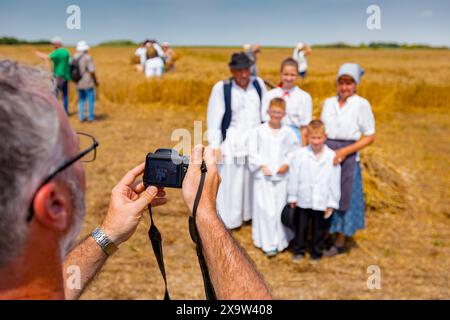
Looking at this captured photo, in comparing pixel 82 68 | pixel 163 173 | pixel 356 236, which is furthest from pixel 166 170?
pixel 82 68

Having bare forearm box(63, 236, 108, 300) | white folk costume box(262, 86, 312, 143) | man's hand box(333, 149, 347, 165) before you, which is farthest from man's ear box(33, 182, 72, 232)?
white folk costume box(262, 86, 312, 143)

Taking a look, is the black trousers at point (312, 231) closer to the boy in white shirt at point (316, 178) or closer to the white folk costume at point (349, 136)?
the boy in white shirt at point (316, 178)

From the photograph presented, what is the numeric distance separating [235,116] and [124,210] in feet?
10.1

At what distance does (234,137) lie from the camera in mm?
4438

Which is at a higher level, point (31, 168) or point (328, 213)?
point (31, 168)

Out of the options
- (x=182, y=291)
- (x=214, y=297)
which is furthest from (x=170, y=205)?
(x=214, y=297)

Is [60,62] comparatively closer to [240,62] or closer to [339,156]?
[240,62]

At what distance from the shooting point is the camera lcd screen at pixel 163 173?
1.48 metres

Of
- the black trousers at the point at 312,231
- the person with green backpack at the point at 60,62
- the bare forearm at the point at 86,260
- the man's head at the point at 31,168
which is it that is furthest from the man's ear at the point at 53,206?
the person with green backpack at the point at 60,62

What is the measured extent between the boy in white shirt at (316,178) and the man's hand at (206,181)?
2.62 metres

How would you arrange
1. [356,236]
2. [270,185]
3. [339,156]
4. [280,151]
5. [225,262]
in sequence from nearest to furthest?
[225,262]
[339,156]
[280,151]
[270,185]
[356,236]

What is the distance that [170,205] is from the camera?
18.1 feet

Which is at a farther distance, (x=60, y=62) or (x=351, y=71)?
(x=60, y=62)

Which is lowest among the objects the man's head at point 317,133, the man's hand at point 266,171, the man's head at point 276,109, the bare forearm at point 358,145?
the man's hand at point 266,171
